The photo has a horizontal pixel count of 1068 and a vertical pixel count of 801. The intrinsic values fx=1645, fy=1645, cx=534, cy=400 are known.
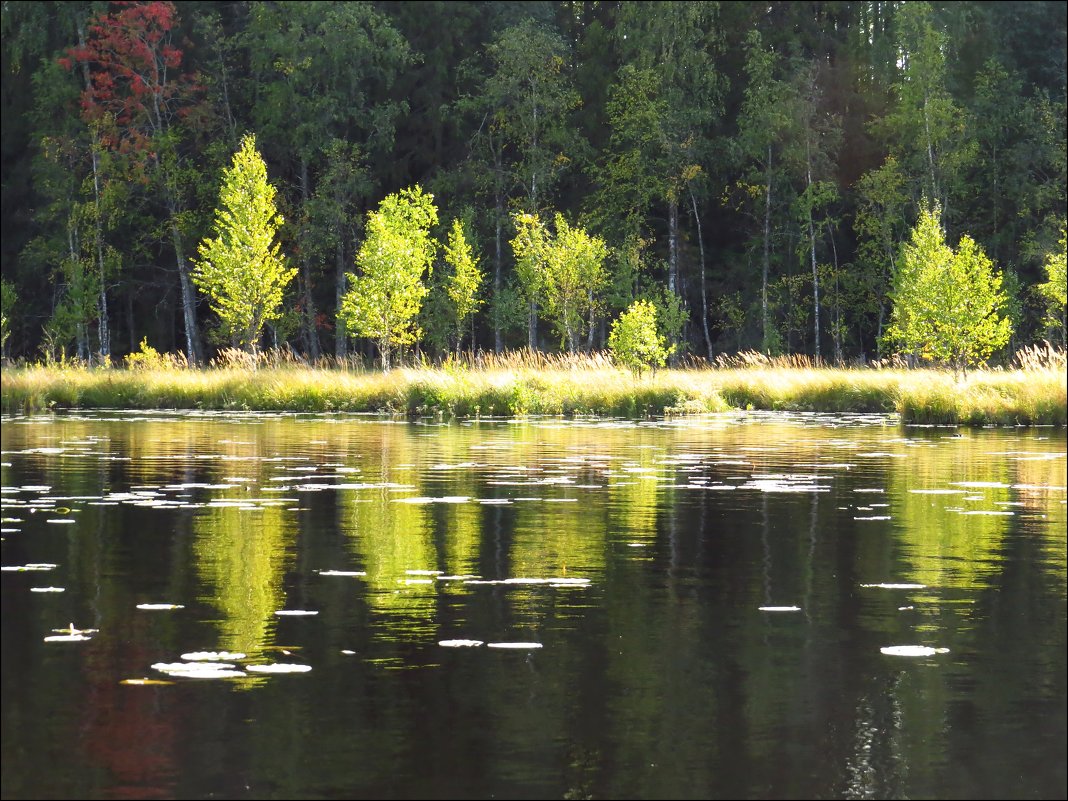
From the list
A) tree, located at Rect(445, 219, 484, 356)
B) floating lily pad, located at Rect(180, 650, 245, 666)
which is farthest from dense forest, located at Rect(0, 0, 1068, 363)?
floating lily pad, located at Rect(180, 650, 245, 666)

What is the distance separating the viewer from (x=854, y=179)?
64.9 m

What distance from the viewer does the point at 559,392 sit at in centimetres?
3816

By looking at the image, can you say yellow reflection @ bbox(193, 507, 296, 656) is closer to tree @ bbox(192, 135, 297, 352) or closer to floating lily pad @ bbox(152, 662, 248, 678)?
floating lily pad @ bbox(152, 662, 248, 678)

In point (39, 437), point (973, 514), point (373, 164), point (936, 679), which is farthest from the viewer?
point (373, 164)

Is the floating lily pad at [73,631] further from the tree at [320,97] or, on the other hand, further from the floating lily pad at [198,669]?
the tree at [320,97]

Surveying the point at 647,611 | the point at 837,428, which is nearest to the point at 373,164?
the point at 837,428

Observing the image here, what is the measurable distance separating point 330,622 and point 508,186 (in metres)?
56.2

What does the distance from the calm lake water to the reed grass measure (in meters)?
16.5

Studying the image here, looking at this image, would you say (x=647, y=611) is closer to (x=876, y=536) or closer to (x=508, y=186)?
(x=876, y=536)

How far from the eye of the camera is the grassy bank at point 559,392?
3425 centimetres

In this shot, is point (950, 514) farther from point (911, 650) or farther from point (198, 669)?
point (198, 669)

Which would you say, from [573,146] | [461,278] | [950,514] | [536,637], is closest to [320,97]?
[573,146]

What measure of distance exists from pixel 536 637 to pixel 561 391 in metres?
29.6

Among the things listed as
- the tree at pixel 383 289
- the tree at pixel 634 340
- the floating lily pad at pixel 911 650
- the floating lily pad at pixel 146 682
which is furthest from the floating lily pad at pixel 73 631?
the tree at pixel 383 289
